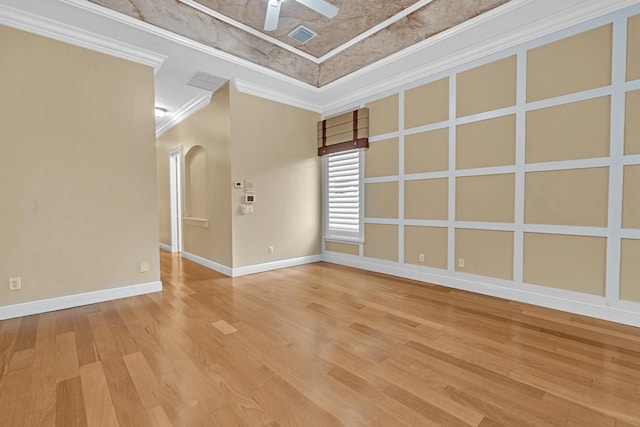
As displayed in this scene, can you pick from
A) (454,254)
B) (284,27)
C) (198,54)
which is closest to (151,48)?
(198,54)

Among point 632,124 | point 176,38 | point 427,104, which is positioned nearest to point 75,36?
point 176,38

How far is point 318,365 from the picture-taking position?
76.6 inches

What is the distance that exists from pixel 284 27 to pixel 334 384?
153 inches

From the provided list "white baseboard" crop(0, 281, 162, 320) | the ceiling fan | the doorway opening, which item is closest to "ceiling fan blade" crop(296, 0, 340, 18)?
the ceiling fan

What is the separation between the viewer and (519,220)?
10.3 feet

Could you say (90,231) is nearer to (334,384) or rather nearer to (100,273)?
(100,273)

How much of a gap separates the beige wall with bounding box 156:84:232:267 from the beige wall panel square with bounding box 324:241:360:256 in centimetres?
190

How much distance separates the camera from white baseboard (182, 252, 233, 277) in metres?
4.39

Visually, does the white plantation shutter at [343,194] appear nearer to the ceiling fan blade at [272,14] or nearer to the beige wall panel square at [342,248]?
the beige wall panel square at [342,248]

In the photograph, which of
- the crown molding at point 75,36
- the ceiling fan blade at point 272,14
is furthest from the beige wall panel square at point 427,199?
the crown molding at point 75,36

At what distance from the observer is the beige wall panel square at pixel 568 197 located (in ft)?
8.77

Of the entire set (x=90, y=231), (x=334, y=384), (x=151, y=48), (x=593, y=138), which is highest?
(x=151, y=48)

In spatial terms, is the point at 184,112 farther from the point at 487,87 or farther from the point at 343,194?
the point at 487,87

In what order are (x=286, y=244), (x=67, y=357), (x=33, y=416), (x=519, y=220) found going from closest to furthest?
1. (x=33, y=416)
2. (x=67, y=357)
3. (x=519, y=220)
4. (x=286, y=244)
